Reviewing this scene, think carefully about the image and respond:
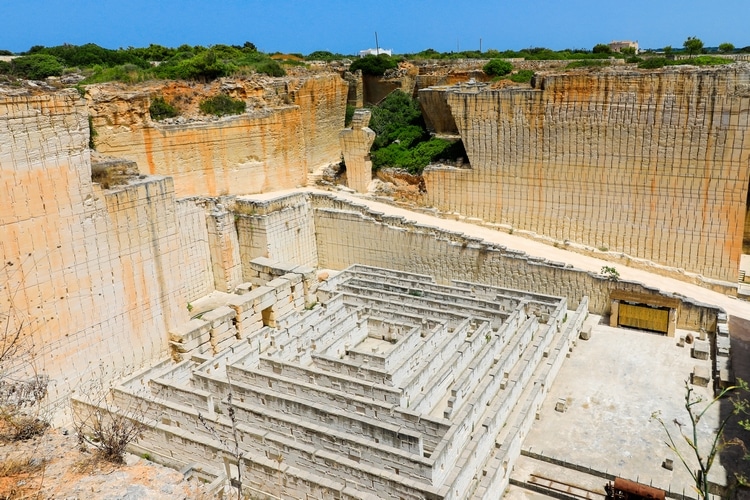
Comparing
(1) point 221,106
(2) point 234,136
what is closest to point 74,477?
(2) point 234,136

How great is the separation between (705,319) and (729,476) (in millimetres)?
6057

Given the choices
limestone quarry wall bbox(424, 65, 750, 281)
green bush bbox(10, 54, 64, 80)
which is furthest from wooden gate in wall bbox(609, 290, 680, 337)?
green bush bbox(10, 54, 64, 80)

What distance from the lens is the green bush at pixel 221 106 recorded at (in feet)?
71.9

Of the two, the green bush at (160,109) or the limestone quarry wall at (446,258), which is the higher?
the green bush at (160,109)

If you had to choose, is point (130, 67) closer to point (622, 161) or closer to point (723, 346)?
point (622, 161)

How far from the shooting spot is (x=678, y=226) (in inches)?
674

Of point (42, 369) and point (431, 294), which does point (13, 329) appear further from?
point (431, 294)

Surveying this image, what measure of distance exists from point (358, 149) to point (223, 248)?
7.11 meters

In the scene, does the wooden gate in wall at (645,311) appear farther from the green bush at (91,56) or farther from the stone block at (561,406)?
the green bush at (91,56)

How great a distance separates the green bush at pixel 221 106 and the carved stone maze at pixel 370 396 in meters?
9.32

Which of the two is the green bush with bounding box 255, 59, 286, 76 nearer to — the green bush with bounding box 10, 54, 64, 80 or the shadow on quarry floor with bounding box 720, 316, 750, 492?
the green bush with bounding box 10, 54, 64, 80

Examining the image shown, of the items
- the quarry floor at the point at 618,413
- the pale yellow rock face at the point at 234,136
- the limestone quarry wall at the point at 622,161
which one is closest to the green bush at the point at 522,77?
the limestone quarry wall at the point at 622,161

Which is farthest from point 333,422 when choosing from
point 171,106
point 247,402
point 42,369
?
point 171,106

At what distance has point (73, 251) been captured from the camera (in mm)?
13445
